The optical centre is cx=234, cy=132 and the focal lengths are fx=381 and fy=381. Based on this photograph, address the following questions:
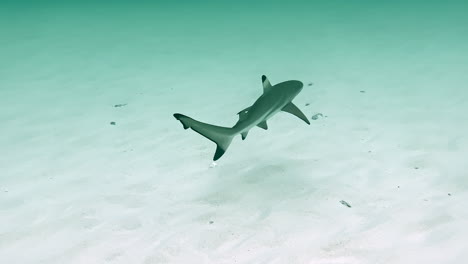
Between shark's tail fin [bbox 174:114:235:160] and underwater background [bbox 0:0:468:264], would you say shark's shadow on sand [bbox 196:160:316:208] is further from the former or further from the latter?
shark's tail fin [bbox 174:114:235:160]

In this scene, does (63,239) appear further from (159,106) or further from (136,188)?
(159,106)

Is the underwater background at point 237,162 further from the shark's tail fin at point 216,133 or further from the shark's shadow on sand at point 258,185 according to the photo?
the shark's tail fin at point 216,133

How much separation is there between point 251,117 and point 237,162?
2.28m

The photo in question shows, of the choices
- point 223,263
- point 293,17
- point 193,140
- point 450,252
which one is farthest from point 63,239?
point 293,17

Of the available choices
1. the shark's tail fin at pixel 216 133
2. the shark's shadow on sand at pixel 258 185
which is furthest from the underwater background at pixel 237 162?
the shark's tail fin at pixel 216 133

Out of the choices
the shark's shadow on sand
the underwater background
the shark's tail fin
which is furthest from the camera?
the shark's shadow on sand

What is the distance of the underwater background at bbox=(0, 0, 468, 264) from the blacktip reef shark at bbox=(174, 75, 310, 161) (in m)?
1.24

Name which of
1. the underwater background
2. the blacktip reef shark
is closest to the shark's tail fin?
the blacktip reef shark

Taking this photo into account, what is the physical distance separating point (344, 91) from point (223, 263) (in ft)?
22.5

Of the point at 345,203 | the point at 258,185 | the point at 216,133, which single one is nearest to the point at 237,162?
the point at 258,185

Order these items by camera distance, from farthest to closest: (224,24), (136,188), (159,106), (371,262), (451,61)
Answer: (224,24), (451,61), (159,106), (136,188), (371,262)

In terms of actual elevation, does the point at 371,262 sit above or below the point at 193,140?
above

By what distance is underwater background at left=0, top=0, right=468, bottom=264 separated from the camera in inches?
177

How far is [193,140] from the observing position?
7605mm
